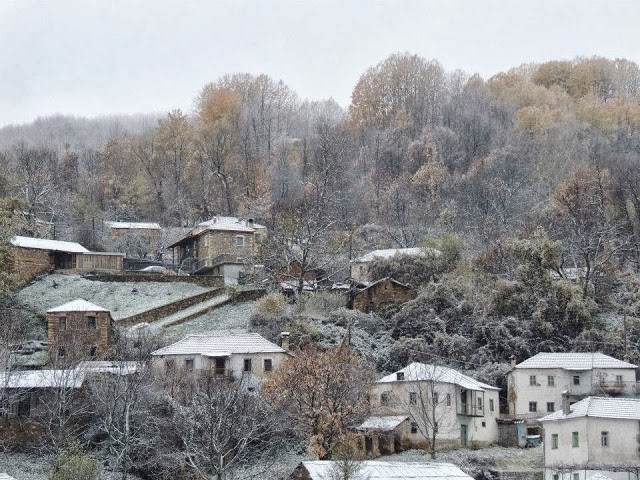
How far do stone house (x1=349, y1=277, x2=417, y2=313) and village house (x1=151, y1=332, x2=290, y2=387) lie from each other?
37.0ft

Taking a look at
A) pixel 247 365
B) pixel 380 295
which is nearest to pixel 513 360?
pixel 380 295

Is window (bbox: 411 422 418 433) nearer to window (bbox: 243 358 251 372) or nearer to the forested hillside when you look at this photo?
the forested hillside

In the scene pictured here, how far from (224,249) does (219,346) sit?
22.6 meters

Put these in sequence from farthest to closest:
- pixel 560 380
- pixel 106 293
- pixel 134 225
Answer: pixel 134 225, pixel 106 293, pixel 560 380

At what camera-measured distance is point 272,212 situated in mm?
93812

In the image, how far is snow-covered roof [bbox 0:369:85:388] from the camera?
53.2 metres

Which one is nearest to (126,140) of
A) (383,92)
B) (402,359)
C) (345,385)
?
(383,92)

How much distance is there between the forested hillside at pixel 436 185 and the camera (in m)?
68.2

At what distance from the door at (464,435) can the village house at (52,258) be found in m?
31.2

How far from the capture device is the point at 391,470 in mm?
46281

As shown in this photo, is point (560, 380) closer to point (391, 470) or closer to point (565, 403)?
point (565, 403)

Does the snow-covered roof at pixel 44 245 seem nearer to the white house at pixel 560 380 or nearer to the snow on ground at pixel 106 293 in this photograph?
the snow on ground at pixel 106 293

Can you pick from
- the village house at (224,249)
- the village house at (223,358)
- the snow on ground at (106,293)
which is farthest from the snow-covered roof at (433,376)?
the village house at (224,249)

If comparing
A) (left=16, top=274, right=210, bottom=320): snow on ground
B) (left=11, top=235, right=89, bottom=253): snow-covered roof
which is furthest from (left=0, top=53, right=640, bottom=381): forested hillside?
(left=16, top=274, right=210, bottom=320): snow on ground
